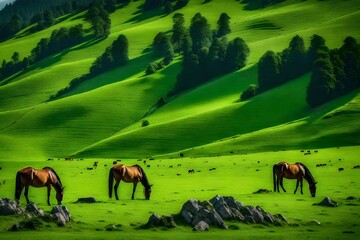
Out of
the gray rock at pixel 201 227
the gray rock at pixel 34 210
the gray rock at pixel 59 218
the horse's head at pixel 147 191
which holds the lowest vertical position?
the horse's head at pixel 147 191

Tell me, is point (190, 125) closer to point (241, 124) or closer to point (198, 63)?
point (241, 124)

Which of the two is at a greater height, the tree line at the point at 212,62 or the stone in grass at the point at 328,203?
the stone in grass at the point at 328,203

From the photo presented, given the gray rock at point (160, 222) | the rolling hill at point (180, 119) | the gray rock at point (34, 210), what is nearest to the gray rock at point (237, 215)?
the gray rock at point (160, 222)

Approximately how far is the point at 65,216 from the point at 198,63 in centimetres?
15151

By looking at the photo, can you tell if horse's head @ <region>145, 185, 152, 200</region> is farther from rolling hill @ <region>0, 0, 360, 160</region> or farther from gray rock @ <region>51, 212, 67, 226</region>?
rolling hill @ <region>0, 0, 360, 160</region>

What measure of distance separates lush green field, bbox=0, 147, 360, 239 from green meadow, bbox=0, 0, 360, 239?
84 millimetres

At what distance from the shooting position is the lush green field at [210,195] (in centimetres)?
2864

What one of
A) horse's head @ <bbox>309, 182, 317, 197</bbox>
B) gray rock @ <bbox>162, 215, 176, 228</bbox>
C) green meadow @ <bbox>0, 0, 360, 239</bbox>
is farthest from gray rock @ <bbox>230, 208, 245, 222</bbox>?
horse's head @ <bbox>309, 182, 317, 197</bbox>

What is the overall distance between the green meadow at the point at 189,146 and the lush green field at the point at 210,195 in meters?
0.08

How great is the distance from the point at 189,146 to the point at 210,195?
241 feet

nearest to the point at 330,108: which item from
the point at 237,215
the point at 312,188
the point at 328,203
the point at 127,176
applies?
the point at 312,188

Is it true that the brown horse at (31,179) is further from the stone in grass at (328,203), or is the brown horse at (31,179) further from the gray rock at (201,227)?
the stone in grass at (328,203)

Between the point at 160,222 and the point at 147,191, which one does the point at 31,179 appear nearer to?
the point at 147,191

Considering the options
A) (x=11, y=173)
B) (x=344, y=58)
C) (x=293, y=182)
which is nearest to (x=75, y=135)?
(x=344, y=58)
